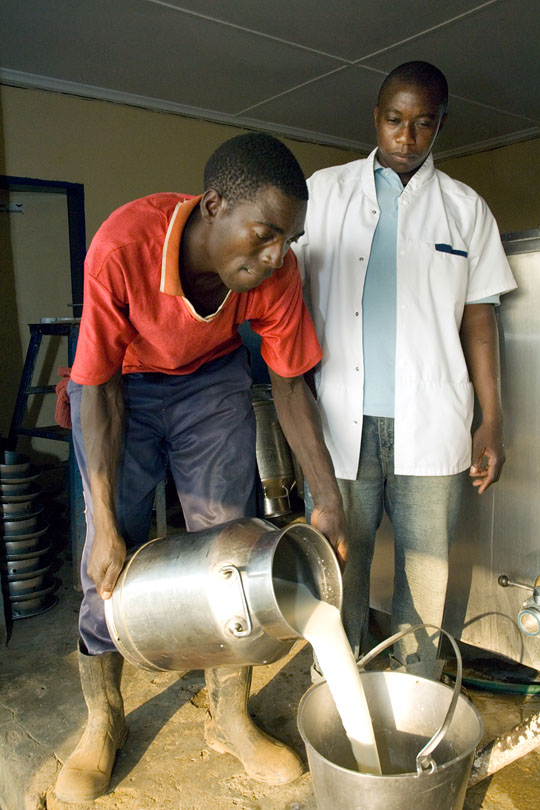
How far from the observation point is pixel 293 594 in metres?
1.63

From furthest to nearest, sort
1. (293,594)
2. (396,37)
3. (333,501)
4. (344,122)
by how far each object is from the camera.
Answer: (344,122)
(396,37)
(333,501)
(293,594)

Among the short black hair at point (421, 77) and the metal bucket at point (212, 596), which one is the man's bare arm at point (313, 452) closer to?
the metal bucket at point (212, 596)

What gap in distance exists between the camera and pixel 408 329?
6.27ft

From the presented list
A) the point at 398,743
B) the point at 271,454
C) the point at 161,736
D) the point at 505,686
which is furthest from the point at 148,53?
the point at 398,743

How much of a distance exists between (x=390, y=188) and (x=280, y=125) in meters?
5.07

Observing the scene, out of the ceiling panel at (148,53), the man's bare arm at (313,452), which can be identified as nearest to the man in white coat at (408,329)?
the man's bare arm at (313,452)

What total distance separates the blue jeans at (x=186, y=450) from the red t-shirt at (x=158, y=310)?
0.07m

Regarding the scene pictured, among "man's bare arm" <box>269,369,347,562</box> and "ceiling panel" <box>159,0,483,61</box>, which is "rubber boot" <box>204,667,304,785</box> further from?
"ceiling panel" <box>159,0,483,61</box>

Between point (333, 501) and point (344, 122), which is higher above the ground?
point (344, 122)

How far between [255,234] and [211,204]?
140mm

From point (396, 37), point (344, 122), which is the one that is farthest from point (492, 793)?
point (344, 122)

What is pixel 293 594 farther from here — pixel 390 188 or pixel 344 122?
pixel 344 122

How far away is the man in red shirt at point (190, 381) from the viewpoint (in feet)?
5.03

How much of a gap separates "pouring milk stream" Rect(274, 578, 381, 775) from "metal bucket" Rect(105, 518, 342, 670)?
0.05 metres
